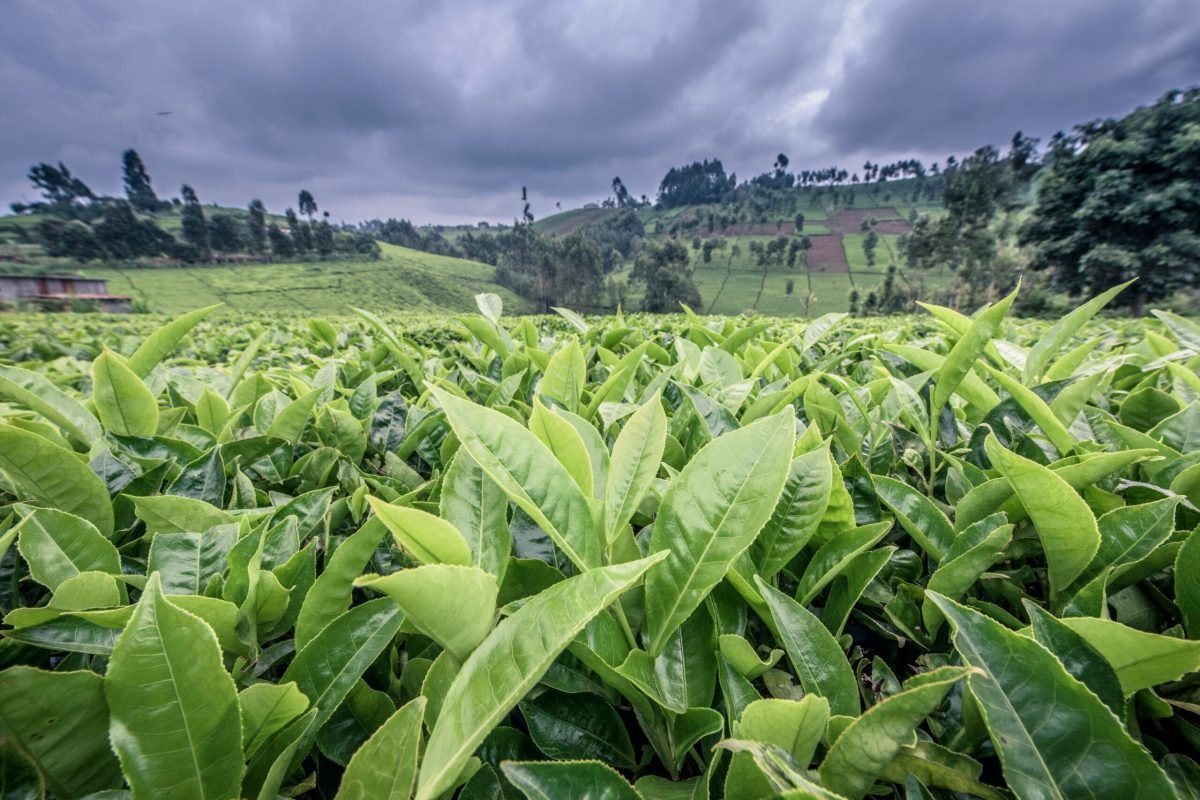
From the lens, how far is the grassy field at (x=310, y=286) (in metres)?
61.0

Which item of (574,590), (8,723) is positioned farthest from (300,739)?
(574,590)

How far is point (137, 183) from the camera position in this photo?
113m

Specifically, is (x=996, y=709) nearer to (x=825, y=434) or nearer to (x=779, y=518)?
(x=779, y=518)

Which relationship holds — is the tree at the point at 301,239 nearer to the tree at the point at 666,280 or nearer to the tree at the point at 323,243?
the tree at the point at 323,243

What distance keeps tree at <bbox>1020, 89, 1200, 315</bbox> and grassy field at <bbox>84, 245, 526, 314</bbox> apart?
163 ft

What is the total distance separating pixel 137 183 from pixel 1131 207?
157 m

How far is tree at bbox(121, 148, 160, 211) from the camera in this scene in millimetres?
110875

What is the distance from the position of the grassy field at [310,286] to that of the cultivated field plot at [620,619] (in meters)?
59.5

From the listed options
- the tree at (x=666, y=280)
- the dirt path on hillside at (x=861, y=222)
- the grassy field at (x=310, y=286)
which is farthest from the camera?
the dirt path on hillside at (x=861, y=222)

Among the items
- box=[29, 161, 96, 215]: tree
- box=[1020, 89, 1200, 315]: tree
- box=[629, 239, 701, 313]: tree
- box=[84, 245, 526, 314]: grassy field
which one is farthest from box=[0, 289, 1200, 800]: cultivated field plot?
box=[29, 161, 96, 215]: tree

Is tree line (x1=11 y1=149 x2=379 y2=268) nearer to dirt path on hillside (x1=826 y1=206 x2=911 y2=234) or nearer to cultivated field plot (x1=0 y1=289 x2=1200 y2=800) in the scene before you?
dirt path on hillside (x1=826 y1=206 x2=911 y2=234)

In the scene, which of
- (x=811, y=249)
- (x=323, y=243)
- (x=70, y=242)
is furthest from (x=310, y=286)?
(x=811, y=249)

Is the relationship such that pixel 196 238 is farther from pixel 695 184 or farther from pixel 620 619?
pixel 695 184

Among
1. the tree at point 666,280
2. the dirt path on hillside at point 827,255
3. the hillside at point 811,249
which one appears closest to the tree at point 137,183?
the hillside at point 811,249
